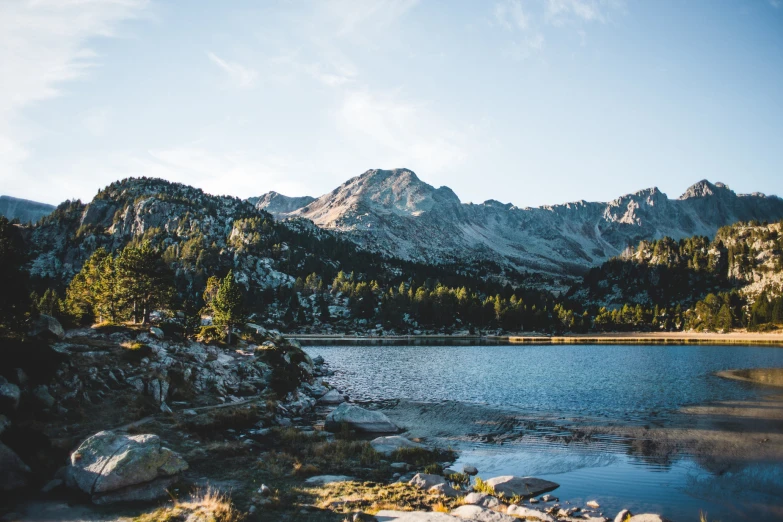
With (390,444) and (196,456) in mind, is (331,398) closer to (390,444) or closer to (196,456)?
(390,444)

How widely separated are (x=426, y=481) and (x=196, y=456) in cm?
1473

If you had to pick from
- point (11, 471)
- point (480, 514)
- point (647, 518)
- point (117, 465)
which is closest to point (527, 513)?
point (480, 514)

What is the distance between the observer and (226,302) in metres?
73.2

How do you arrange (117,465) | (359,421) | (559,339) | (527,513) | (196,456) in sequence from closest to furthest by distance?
(527,513) → (117,465) → (196,456) → (359,421) → (559,339)

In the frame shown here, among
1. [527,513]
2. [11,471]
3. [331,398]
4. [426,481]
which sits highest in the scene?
[11,471]

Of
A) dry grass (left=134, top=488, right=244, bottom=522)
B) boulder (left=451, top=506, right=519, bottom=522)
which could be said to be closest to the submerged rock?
dry grass (left=134, top=488, right=244, bottom=522)

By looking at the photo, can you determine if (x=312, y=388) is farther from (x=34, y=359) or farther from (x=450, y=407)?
(x=34, y=359)

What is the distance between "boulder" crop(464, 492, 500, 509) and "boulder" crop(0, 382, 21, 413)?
92.1ft

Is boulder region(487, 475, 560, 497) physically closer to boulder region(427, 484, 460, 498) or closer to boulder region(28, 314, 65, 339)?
boulder region(427, 484, 460, 498)

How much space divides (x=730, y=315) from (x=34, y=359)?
21745cm

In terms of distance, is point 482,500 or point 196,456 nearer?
point 482,500

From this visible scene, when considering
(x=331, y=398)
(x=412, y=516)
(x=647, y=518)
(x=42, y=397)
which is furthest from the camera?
(x=331, y=398)

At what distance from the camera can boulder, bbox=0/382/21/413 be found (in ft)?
91.4

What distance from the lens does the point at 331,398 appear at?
5566cm
